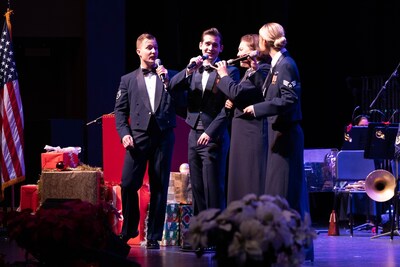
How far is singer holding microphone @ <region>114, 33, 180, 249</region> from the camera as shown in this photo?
778 centimetres

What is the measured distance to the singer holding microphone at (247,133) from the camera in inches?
269

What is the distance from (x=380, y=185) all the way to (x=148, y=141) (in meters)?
3.36

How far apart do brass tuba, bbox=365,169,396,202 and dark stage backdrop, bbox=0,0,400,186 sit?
2683 millimetres

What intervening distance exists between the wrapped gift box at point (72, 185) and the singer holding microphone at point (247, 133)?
219 cm

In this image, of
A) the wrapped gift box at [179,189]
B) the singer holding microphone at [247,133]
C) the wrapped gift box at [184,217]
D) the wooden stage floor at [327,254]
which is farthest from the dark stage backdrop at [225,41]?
the singer holding microphone at [247,133]

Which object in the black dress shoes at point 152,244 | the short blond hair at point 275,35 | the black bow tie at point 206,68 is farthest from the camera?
the black dress shoes at point 152,244

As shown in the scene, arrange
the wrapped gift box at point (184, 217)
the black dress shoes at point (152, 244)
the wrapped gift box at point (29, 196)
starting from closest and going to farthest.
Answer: the black dress shoes at point (152, 244) → the wrapped gift box at point (184, 217) → the wrapped gift box at point (29, 196)

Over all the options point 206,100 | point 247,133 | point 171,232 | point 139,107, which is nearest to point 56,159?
point 171,232

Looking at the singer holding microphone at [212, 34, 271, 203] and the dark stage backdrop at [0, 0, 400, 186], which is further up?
the dark stage backdrop at [0, 0, 400, 186]

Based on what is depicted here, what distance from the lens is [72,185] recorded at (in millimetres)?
8805

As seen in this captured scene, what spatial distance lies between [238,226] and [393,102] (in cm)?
939

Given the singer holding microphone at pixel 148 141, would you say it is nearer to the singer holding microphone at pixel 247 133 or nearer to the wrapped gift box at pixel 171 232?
the wrapped gift box at pixel 171 232

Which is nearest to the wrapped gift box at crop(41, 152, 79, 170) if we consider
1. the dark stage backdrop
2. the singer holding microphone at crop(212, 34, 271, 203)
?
the dark stage backdrop

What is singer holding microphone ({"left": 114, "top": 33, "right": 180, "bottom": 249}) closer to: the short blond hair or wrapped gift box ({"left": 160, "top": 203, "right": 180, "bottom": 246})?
wrapped gift box ({"left": 160, "top": 203, "right": 180, "bottom": 246})
